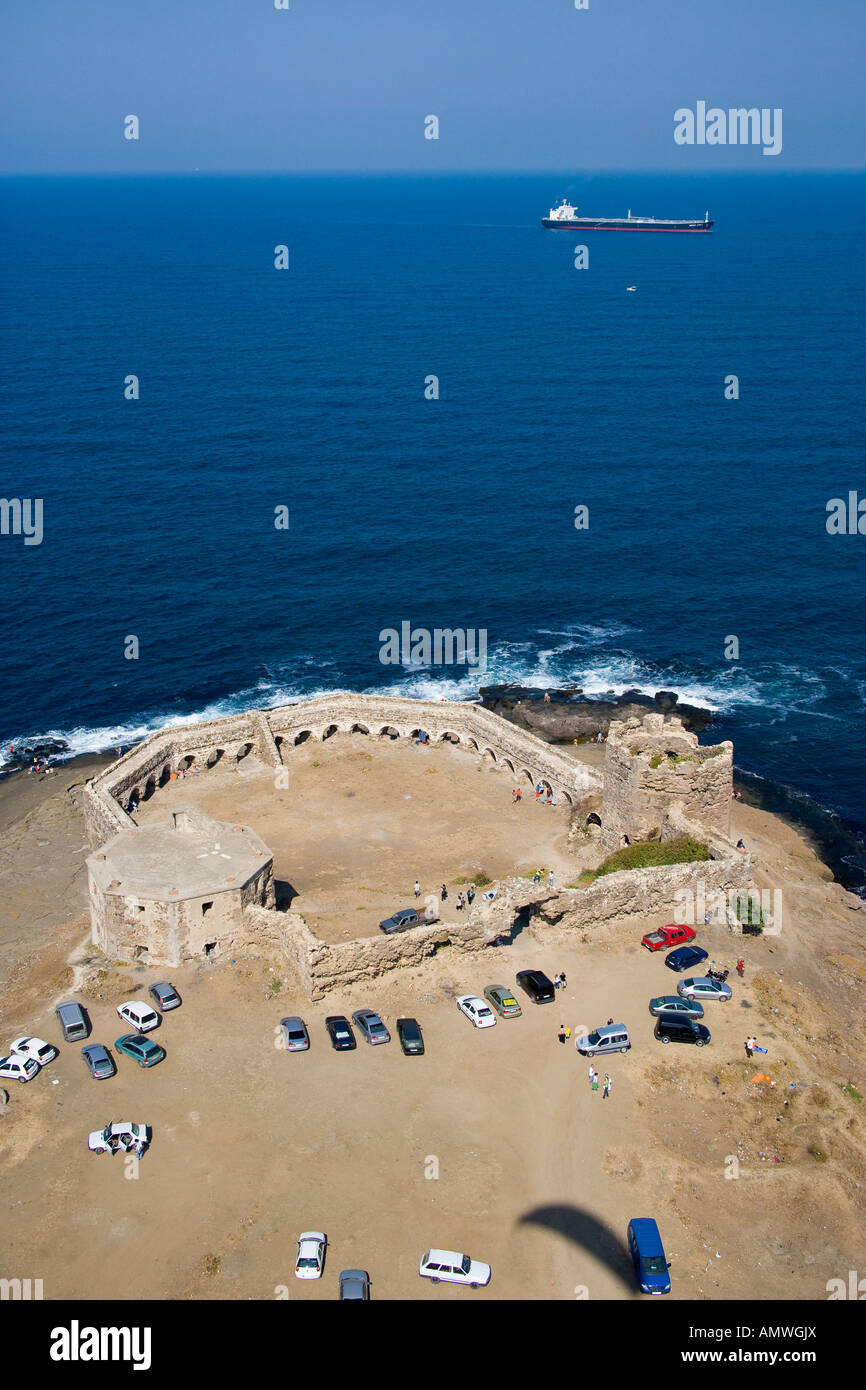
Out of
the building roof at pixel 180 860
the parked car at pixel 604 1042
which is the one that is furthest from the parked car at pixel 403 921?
the parked car at pixel 604 1042

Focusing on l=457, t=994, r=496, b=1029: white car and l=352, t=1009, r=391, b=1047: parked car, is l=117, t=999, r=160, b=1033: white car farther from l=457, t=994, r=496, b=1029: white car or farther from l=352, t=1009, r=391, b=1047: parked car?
l=457, t=994, r=496, b=1029: white car

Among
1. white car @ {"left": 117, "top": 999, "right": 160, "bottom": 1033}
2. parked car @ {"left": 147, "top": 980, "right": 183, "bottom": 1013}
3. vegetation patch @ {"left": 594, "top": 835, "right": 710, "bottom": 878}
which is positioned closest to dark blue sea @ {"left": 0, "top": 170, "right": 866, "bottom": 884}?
vegetation patch @ {"left": 594, "top": 835, "right": 710, "bottom": 878}

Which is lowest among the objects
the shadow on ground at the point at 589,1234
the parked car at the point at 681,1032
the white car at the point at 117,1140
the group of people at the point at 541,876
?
the shadow on ground at the point at 589,1234

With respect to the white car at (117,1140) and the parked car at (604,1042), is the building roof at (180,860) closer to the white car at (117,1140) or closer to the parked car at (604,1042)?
the white car at (117,1140)

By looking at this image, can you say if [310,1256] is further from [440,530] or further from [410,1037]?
[440,530]

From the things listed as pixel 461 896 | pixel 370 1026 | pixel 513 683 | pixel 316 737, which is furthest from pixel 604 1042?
pixel 513 683
